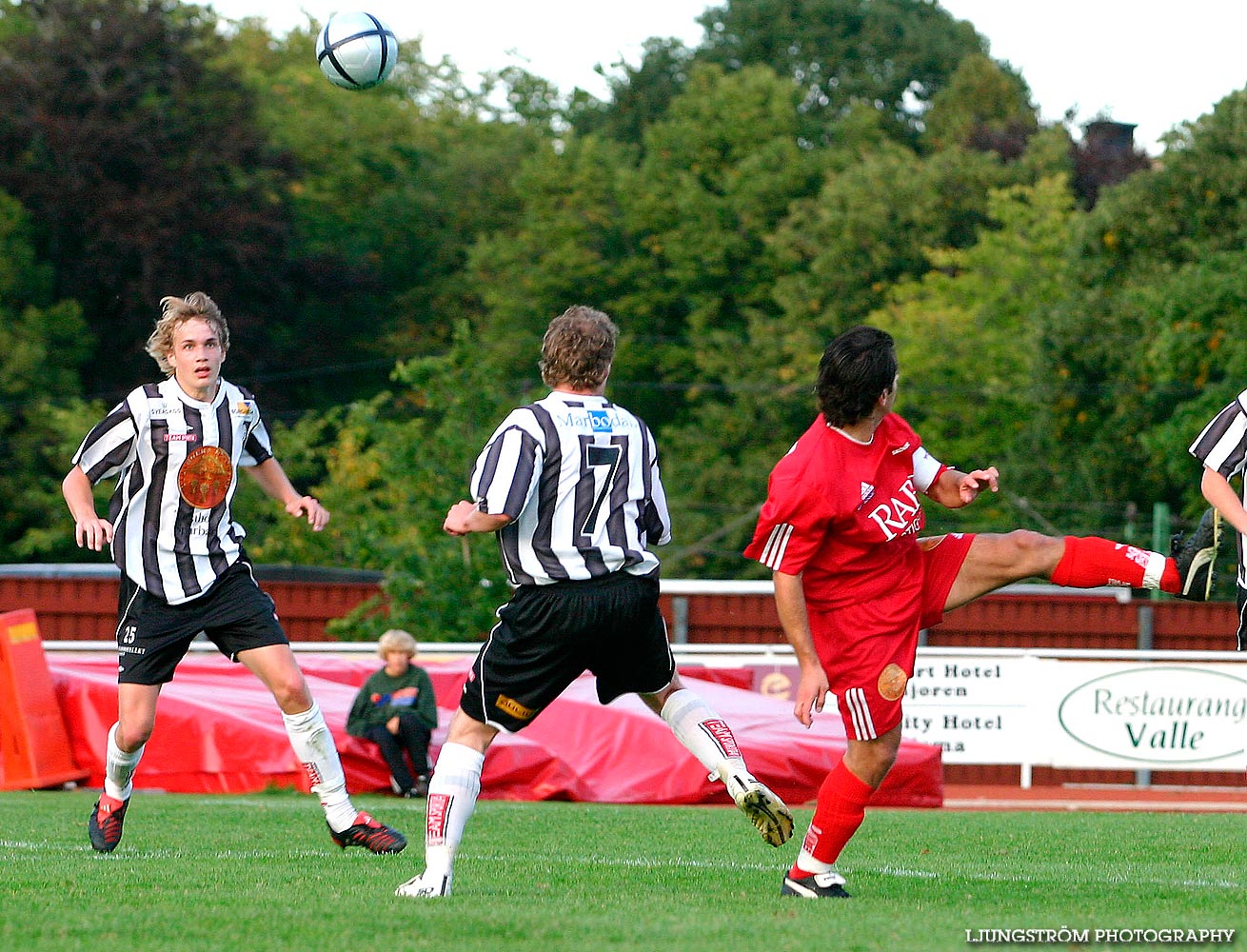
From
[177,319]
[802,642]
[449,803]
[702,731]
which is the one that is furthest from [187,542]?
[802,642]

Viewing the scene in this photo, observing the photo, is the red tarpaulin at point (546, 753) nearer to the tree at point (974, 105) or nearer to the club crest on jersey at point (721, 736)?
the club crest on jersey at point (721, 736)

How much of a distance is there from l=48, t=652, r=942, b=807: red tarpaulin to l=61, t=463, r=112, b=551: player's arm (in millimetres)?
7148

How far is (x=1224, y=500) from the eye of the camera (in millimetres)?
6051

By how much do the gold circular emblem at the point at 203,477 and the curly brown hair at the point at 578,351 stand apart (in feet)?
6.31

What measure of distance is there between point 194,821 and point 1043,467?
32.5 meters

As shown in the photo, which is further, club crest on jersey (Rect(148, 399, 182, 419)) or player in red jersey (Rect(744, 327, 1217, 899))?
club crest on jersey (Rect(148, 399, 182, 419))

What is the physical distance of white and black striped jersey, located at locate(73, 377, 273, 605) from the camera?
7.26m

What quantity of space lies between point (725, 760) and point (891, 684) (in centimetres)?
63

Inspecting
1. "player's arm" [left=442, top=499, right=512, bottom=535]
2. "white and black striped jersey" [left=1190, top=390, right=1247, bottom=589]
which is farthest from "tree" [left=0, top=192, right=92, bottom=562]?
"white and black striped jersey" [left=1190, top=390, right=1247, bottom=589]

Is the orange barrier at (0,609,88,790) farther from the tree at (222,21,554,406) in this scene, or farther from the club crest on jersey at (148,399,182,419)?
the tree at (222,21,554,406)

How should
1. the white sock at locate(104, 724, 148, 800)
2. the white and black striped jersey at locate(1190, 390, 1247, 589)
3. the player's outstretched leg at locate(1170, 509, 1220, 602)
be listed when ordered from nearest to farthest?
the white and black striped jersey at locate(1190, 390, 1247, 589)
the player's outstretched leg at locate(1170, 509, 1220, 602)
the white sock at locate(104, 724, 148, 800)

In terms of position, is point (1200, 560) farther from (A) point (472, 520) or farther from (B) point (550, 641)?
(A) point (472, 520)

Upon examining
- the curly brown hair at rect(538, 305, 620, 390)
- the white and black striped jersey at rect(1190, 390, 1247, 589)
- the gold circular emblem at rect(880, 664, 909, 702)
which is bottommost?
the gold circular emblem at rect(880, 664, 909, 702)

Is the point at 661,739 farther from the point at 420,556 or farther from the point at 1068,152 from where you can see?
the point at 1068,152
